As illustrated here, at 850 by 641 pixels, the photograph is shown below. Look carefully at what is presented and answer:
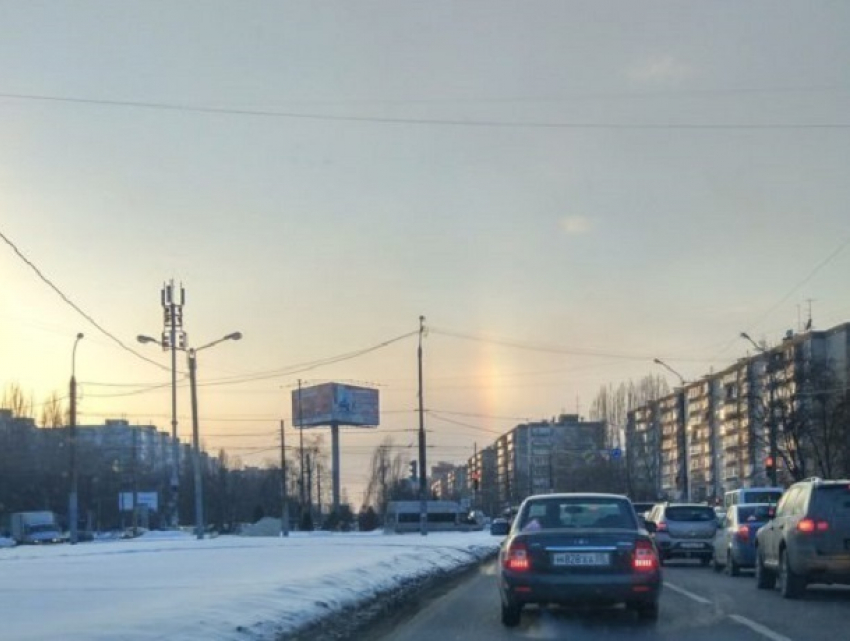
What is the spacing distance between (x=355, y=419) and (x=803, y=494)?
8911cm

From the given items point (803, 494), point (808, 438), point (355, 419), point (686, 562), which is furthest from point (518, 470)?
point (803, 494)

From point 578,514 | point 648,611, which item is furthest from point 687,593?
point 578,514

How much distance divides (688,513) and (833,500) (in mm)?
13972

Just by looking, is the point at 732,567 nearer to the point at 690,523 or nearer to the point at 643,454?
the point at 690,523

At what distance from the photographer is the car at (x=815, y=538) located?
17344 millimetres

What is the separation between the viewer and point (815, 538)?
17516 millimetres

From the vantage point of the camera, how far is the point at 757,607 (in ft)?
54.3

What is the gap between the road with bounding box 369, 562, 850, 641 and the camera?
13.2m

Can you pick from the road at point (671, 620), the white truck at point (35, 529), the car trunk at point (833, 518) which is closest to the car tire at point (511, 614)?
the road at point (671, 620)

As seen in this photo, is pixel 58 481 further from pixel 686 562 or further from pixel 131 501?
pixel 686 562

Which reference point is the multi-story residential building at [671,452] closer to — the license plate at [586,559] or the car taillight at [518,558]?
the car taillight at [518,558]

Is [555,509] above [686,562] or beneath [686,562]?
above

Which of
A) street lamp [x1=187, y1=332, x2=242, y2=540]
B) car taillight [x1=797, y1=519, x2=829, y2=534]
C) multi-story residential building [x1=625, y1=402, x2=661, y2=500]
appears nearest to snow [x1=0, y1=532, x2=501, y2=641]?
car taillight [x1=797, y1=519, x2=829, y2=534]

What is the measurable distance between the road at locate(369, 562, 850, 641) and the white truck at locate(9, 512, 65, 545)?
7337 centimetres
